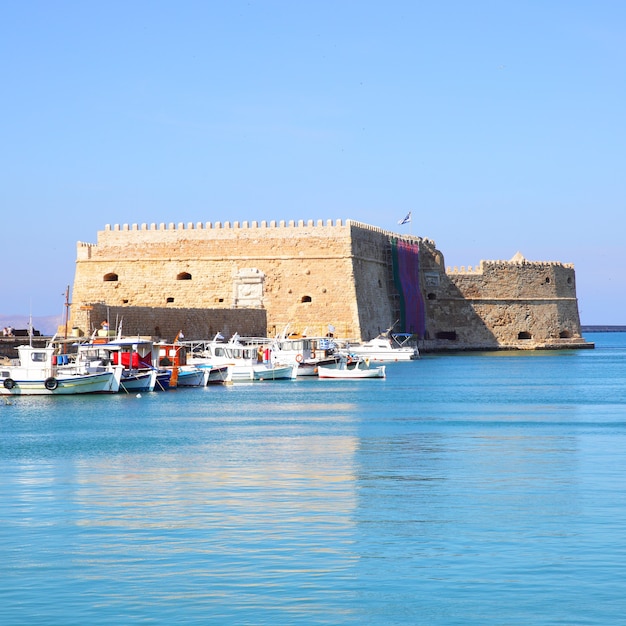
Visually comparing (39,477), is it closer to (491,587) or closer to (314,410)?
(491,587)

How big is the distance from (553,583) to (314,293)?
1304 inches

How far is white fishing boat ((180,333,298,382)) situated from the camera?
32.6m

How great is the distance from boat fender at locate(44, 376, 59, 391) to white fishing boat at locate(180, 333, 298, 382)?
7.74m

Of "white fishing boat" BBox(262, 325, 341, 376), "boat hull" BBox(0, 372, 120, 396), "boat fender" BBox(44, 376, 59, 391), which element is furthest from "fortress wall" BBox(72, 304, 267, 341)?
"boat fender" BBox(44, 376, 59, 391)

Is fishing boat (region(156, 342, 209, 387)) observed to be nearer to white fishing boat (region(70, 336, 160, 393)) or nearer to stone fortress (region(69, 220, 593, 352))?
white fishing boat (region(70, 336, 160, 393))

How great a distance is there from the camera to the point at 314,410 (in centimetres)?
2288

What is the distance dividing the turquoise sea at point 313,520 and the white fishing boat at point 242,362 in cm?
1146

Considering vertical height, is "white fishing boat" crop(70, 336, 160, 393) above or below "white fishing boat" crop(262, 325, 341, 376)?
below

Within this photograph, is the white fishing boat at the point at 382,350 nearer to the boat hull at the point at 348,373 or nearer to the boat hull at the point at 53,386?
the boat hull at the point at 348,373

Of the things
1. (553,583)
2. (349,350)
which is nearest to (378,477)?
(553,583)

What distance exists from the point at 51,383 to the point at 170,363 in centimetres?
670

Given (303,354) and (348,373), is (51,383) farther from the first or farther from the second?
(303,354)

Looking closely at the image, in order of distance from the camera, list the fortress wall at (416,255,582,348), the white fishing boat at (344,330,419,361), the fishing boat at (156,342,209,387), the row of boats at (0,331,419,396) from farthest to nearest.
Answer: the fortress wall at (416,255,582,348) → the white fishing boat at (344,330,419,361) → the fishing boat at (156,342,209,387) → the row of boats at (0,331,419,396)

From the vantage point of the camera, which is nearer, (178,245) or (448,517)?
(448,517)
